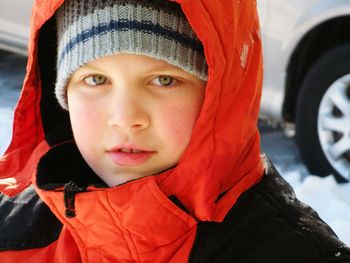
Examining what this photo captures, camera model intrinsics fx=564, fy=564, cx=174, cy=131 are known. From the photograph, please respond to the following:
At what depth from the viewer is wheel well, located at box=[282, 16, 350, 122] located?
10.6 feet

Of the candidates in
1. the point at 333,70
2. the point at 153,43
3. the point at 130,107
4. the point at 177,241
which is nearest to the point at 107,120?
the point at 130,107

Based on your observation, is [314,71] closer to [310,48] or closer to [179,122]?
[310,48]

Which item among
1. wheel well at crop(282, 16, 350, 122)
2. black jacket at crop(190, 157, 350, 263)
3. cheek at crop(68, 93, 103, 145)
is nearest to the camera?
black jacket at crop(190, 157, 350, 263)

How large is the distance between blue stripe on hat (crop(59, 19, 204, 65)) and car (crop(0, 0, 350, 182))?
74.5 inches

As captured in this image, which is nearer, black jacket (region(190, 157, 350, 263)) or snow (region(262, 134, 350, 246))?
black jacket (region(190, 157, 350, 263))

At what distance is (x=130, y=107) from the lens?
134 cm

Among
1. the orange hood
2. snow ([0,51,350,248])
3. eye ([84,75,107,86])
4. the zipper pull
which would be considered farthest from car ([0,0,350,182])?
the zipper pull

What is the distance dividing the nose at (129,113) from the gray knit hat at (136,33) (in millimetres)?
109

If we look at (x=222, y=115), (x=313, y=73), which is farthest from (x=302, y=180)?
(x=222, y=115)

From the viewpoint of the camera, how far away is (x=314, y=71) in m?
3.26

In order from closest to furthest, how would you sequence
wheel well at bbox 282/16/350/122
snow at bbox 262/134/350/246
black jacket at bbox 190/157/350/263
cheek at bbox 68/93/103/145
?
black jacket at bbox 190/157/350/263 < cheek at bbox 68/93/103/145 < snow at bbox 262/134/350/246 < wheel well at bbox 282/16/350/122

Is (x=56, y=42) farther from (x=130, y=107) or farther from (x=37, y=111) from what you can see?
(x=130, y=107)

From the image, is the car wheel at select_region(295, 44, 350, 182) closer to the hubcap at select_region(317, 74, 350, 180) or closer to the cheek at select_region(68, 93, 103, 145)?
the hubcap at select_region(317, 74, 350, 180)

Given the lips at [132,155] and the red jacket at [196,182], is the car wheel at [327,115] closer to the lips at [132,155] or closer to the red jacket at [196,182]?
the red jacket at [196,182]
